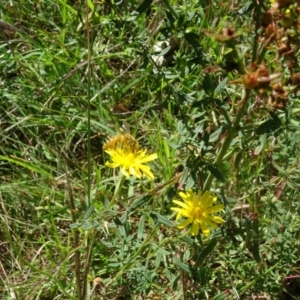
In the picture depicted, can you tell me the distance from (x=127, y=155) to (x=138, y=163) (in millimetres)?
36

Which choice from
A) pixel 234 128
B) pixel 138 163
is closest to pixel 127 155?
pixel 138 163

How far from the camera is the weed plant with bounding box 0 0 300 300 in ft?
4.76

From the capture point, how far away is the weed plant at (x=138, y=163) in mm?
1452

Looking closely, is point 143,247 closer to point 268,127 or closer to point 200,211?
point 200,211

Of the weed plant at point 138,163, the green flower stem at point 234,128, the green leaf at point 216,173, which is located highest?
the green flower stem at point 234,128

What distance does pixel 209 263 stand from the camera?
1.70 m

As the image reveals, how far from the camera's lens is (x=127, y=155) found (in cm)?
156

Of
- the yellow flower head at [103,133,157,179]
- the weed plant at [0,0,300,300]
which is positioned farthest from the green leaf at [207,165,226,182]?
the yellow flower head at [103,133,157,179]

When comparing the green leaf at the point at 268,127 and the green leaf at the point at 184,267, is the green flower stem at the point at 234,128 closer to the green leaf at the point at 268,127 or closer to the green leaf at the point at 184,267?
the green leaf at the point at 268,127

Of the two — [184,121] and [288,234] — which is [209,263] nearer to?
[288,234]

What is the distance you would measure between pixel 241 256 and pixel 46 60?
99 centimetres

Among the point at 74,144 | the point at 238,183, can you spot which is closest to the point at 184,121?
the point at 238,183

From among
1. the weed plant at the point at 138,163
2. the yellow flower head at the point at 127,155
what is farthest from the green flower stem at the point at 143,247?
the yellow flower head at the point at 127,155

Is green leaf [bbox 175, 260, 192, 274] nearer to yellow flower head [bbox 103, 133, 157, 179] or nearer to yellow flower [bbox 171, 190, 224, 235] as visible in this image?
yellow flower [bbox 171, 190, 224, 235]
